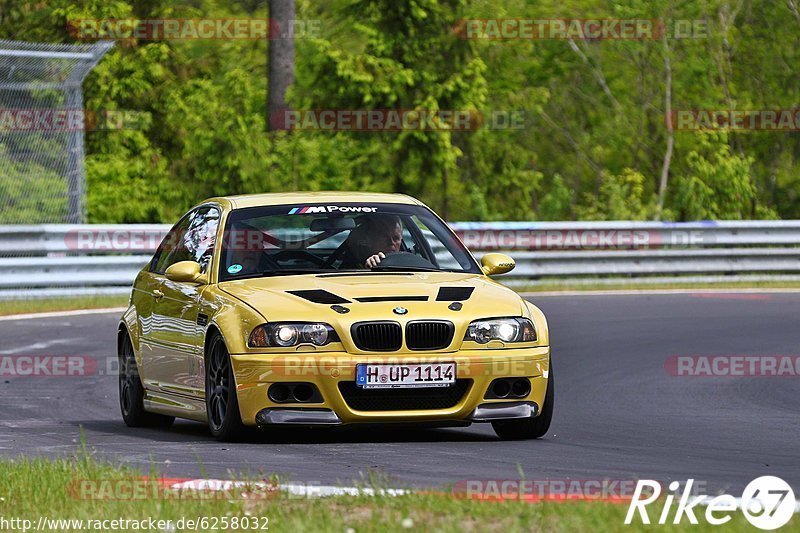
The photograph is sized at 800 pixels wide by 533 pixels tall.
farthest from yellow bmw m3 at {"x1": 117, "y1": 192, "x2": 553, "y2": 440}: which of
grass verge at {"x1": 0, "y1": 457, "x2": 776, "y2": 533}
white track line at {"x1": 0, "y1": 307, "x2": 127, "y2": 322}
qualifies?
white track line at {"x1": 0, "y1": 307, "x2": 127, "y2": 322}

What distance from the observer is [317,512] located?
633 centimetres

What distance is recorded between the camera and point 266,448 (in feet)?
30.0

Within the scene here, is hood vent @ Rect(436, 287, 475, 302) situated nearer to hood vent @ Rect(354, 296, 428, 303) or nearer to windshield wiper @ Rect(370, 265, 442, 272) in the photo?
hood vent @ Rect(354, 296, 428, 303)

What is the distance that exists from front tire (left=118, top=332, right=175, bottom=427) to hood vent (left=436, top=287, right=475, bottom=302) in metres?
2.47

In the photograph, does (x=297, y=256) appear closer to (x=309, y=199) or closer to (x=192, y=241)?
(x=309, y=199)

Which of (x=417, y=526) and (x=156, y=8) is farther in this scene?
(x=156, y=8)

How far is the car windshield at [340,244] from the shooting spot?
33.8 ft

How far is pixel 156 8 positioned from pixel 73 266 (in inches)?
580

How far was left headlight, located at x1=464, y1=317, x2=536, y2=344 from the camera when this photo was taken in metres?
9.33

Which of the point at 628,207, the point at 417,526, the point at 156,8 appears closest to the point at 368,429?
the point at 417,526

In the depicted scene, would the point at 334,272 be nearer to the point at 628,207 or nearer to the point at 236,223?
the point at 236,223

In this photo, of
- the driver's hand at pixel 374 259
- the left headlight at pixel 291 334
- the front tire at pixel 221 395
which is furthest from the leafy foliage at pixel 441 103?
the left headlight at pixel 291 334

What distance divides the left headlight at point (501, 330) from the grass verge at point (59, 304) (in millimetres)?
11058

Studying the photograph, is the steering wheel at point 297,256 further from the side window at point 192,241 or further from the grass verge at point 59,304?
the grass verge at point 59,304
